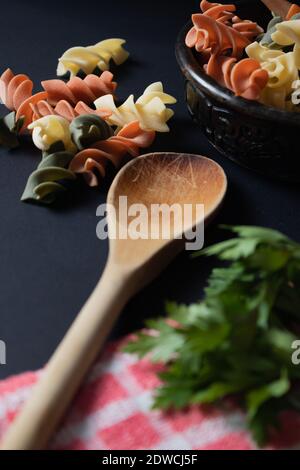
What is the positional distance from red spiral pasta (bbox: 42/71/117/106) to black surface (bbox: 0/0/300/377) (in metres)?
0.07

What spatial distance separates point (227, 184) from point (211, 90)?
0.12 metres

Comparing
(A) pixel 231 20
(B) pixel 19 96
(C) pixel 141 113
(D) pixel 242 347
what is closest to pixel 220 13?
(A) pixel 231 20

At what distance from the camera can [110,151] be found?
948 millimetres

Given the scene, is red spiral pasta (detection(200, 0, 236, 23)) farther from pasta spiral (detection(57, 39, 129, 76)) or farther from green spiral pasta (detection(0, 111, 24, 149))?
green spiral pasta (detection(0, 111, 24, 149))

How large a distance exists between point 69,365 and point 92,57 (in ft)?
2.16

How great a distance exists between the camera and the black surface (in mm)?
735

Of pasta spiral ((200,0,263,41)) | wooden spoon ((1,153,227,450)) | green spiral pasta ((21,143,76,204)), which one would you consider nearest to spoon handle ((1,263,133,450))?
wooden spoon ((1,153,227,450))

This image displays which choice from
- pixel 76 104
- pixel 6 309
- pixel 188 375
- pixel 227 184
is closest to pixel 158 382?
pixel 188 375

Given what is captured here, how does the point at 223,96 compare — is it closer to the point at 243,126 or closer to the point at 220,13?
the point at 243,126

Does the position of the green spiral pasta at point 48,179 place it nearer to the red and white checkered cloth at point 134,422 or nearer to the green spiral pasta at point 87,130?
the green spiral pasta at point 87,130

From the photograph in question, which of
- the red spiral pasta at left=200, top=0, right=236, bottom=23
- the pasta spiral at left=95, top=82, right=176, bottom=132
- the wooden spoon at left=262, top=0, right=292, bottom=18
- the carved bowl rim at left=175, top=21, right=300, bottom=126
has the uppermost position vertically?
the wooden spoon at left=262, top=0, right=292, bottom=18

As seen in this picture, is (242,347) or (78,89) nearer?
(242,347)

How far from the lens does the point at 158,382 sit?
0.66m

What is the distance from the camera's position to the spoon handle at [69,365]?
1.90 feet
